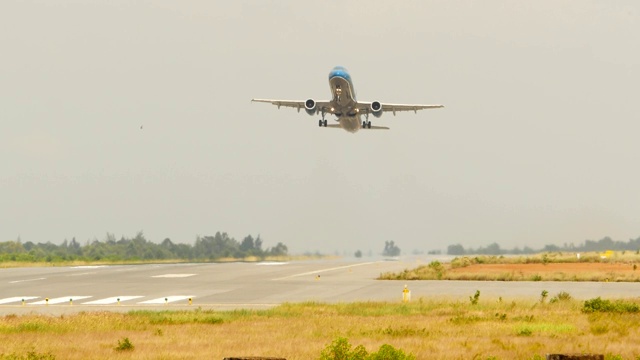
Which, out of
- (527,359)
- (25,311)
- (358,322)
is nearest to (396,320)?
(358,322)

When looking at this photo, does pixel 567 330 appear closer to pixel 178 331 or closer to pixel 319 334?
pixel 319 334

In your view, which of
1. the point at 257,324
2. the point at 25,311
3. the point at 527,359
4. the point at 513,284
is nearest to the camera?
the point at 527,359

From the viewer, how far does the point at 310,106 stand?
78688mm

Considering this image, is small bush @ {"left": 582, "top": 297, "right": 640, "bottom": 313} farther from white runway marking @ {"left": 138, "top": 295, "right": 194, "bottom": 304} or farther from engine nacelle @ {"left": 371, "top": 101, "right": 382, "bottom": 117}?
engine nacelle @ {"left": 371, "top": 101, "right": 382, "bottom": 117}

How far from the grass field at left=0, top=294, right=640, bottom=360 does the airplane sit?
37.3 m

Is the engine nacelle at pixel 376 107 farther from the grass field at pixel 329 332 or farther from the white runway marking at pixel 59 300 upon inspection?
the grass field at pixel 329 332

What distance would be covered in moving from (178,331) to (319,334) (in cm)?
544

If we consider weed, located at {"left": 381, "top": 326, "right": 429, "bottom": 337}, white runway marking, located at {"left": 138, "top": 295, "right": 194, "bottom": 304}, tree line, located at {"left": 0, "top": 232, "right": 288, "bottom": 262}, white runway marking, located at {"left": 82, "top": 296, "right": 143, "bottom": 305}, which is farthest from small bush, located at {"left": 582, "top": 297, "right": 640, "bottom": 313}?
tree line, located at {"left": 0, "top": 232, "right": 288, "bottom": 262}

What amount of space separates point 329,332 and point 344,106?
5051 cm

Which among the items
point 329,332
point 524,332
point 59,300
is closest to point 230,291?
point 59,300

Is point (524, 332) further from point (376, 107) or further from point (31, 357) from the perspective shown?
point (376, 107)

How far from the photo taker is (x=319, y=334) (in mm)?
28969

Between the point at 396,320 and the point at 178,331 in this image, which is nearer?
the point at 178,331

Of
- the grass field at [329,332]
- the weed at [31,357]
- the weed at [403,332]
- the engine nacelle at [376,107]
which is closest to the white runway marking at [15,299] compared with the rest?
the grass field at [329,332]
